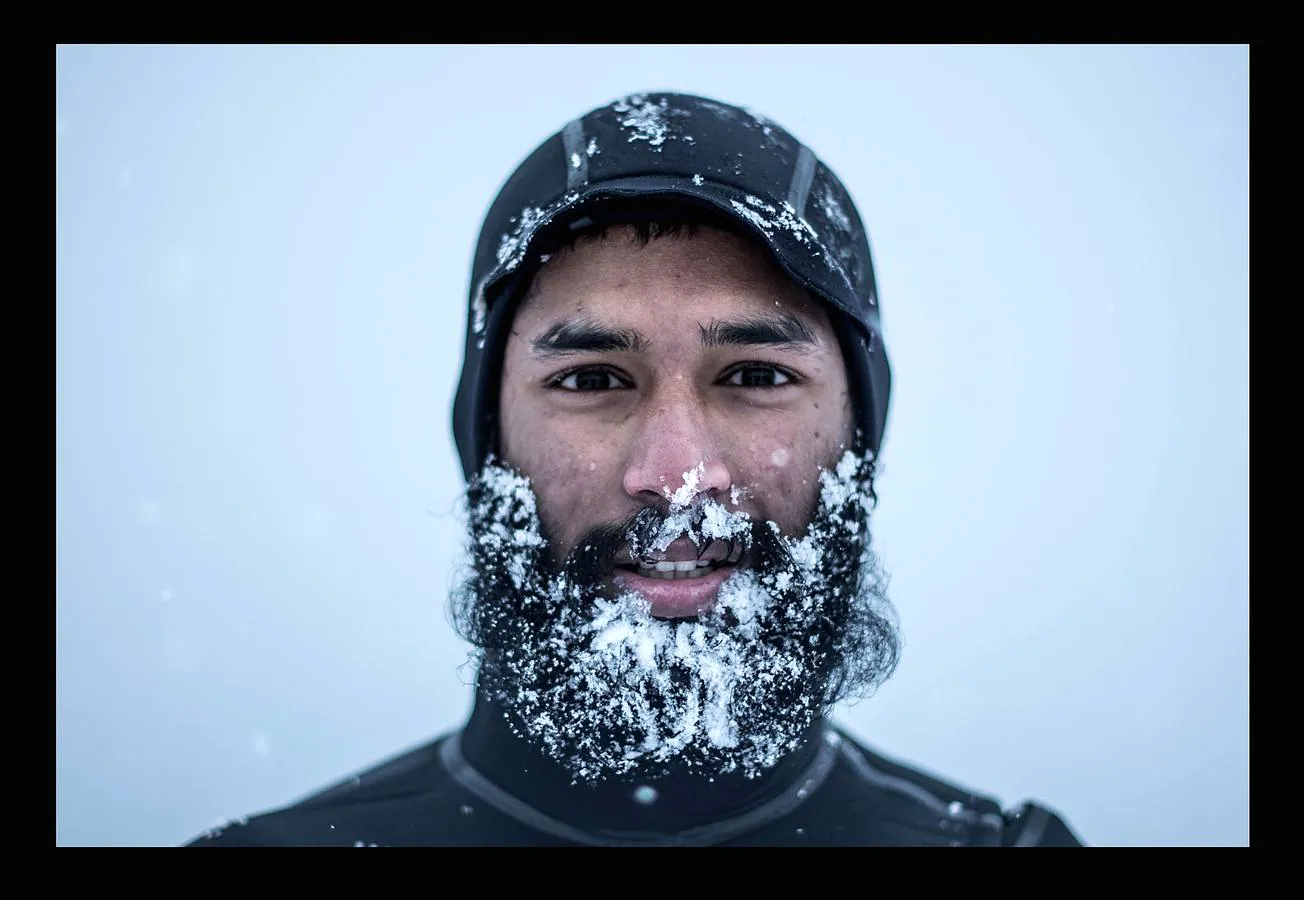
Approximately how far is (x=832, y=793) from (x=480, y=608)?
1.04 metres

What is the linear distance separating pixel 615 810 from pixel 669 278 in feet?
4.10

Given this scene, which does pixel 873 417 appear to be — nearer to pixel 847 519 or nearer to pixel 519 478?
pixel 847 519

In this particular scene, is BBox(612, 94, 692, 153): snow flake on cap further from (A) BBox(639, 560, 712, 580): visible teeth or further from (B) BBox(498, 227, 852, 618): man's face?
(A) BBox(639, 560, 712, 580): visible teeth

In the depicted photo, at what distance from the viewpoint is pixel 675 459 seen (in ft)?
6.22

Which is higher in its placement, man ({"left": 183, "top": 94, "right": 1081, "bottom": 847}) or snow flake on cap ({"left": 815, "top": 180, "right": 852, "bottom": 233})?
snow flake on cap ({"left": 815, "top": 180, "right": 852, "bottom": 233})

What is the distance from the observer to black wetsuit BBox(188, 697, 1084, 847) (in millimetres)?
2094

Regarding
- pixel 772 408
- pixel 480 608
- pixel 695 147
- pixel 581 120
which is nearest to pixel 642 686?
pixel 480 608

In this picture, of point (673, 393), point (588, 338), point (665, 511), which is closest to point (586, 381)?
point (588, 338)

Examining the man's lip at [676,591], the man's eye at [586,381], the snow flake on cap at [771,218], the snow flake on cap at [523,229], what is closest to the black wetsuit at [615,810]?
the man's lip at [676,591]

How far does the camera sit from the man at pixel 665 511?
6.44ft

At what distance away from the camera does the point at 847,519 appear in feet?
7.16

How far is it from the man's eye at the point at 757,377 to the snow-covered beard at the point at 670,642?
254mm

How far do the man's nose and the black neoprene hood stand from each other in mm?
413

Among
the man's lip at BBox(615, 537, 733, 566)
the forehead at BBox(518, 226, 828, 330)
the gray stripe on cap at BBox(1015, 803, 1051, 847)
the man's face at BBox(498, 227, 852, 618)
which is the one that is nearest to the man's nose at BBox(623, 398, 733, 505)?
the man's face at BBox(498, 227, 852, 618)
